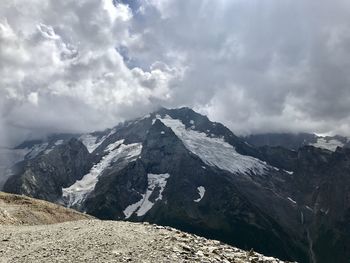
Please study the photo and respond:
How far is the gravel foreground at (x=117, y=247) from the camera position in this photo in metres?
27.4

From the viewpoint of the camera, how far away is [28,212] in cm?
6353

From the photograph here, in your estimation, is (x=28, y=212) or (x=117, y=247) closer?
(x=117, y=247)

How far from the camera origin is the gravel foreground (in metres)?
27.4

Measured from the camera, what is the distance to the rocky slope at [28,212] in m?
58.5

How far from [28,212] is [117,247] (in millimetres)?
37103

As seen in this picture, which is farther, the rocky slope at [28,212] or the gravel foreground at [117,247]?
the rocky slope at [28,212]

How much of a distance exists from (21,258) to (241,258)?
40.7 feet

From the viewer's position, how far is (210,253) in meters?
28.4

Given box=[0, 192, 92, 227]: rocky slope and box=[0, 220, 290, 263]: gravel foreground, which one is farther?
box=[0, 192, 92, 227]: rocky slope

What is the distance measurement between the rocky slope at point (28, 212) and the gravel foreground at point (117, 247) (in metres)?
21.1

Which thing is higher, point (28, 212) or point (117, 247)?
point (28, 212)

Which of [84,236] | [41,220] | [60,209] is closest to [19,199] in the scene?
[60,209]

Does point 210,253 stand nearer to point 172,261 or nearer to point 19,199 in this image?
point 172,261

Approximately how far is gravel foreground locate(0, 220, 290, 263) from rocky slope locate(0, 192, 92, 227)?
69.3 ft
